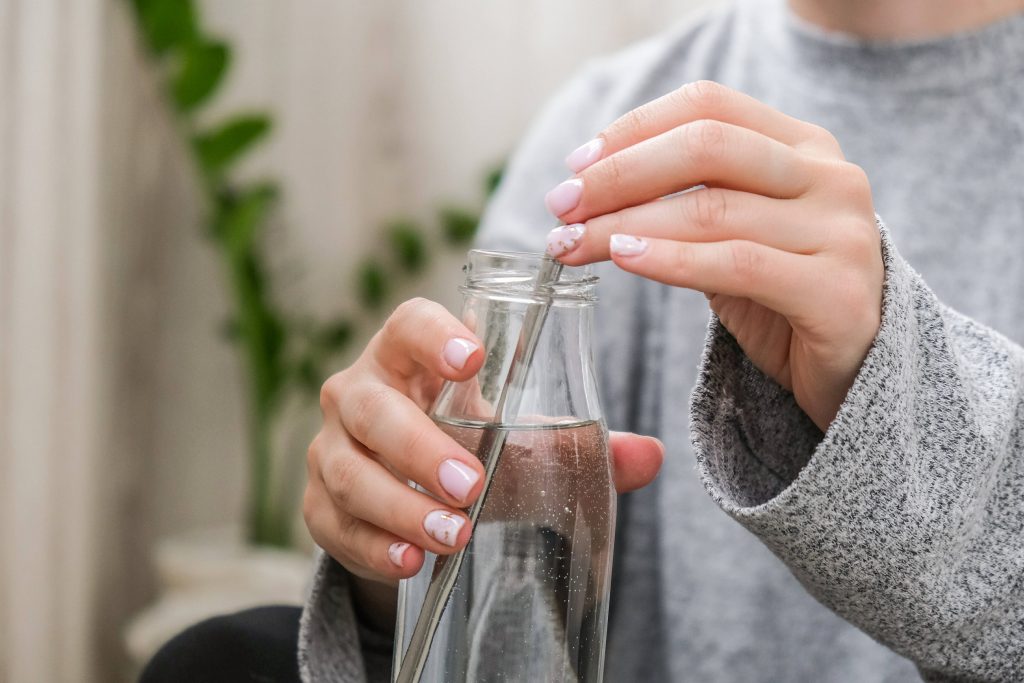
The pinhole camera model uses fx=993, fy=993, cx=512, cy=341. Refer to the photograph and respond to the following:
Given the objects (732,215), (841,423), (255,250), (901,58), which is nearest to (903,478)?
(841,423)

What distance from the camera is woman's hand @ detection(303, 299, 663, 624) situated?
464mm

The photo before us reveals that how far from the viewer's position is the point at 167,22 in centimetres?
147

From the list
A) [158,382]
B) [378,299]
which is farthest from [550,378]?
[158,382]

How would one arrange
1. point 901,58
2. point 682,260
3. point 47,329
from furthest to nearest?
point 47,329
point 901,58
point 682,260

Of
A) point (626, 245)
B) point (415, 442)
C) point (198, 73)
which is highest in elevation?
point (198, 73)

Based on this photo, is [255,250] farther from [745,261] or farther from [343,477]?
[745,261]

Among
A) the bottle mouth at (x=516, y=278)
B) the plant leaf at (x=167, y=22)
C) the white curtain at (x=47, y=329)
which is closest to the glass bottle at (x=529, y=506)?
the bottle mouth at (x=516, y=278)

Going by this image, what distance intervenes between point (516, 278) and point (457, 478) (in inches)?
4.2

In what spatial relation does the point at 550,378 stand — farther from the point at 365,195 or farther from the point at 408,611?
the point at 365,195

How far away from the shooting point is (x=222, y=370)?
5.94 feet

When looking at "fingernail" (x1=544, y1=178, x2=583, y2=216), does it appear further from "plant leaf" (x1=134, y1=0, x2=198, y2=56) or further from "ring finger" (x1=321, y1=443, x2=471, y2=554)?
"plant leaf" (x1=134, y1=0, x2=198, y2=56)

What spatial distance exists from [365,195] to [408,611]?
1377mm

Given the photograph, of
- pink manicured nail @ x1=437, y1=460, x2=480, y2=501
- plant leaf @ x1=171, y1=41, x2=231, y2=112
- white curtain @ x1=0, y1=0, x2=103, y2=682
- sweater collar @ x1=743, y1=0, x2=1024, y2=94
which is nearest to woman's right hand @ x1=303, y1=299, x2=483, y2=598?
pink manicured nail @ x1=437, y1=460, x2=480, y2=501

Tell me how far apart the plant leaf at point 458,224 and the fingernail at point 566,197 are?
4.21ft
